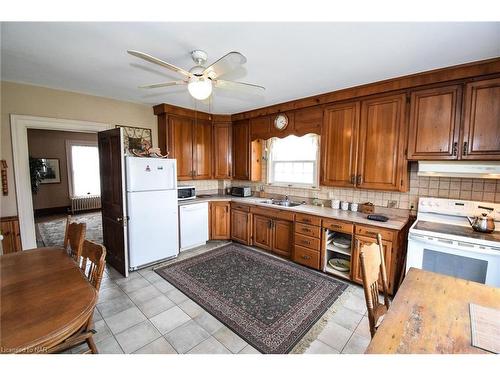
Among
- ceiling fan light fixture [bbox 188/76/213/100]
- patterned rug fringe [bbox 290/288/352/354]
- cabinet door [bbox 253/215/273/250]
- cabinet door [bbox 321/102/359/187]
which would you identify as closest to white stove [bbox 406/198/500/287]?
patterned rug fringe [bbox 290/288/352/354]

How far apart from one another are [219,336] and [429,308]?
158 centimetres

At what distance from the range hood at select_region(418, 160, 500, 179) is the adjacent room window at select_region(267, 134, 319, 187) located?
1516 mm

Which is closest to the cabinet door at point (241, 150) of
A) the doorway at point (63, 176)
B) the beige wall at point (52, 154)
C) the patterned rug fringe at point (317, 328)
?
the patterned rug fringe at point (317, 328)

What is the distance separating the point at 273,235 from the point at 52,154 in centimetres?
669

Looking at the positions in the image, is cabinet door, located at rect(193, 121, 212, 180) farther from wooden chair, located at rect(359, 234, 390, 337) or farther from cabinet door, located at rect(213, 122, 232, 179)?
wooden chair, located at rect(359, 234, 390, 337)

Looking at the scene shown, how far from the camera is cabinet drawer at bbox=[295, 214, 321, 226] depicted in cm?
305

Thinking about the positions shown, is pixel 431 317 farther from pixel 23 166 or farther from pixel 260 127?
pixel 23 166

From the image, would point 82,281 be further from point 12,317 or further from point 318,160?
point 318,160

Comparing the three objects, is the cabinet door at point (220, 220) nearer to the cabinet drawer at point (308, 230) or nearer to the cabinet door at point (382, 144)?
the cabinet drawer at point (308, 230)

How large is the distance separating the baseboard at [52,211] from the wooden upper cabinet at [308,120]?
6.80m

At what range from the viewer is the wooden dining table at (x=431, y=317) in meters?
0.94

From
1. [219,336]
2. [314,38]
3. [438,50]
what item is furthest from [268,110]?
[219,336]

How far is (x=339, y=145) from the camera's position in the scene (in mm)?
3137

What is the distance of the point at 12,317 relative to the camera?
3.52ft
